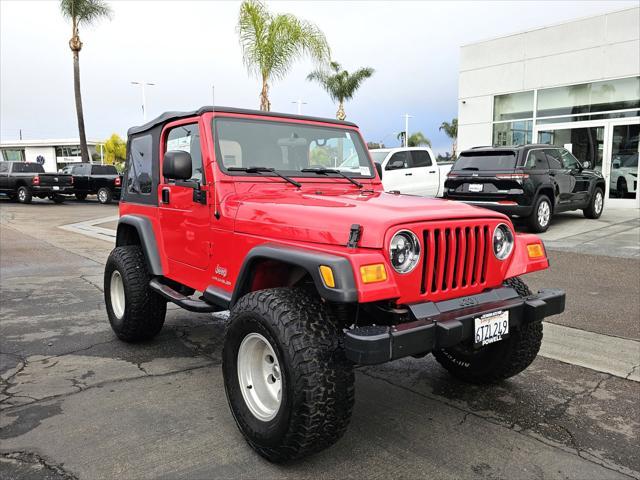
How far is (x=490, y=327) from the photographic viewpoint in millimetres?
2824

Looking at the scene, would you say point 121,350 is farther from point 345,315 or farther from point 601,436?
point 601,436

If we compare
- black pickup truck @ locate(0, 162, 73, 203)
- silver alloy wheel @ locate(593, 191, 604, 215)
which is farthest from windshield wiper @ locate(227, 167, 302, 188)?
black pickup truck @ locate(0, 162, 73, 203)

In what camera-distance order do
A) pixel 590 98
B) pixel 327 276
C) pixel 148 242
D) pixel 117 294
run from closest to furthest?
pixel 327 276, pixel 148 242, pixel 117 294, pixel 590 98

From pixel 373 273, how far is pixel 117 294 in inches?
127

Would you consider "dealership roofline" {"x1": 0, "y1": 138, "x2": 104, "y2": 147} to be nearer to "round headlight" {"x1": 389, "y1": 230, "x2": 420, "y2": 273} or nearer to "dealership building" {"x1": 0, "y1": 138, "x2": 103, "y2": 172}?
"dealership building" {"x1": 0, "y1": 138, "x2": 103, "y2": 172}

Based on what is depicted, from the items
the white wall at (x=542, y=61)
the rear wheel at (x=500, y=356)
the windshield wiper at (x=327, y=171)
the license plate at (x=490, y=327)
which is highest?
the white wall at (x=542, y=61)

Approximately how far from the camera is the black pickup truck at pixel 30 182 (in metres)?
21.8

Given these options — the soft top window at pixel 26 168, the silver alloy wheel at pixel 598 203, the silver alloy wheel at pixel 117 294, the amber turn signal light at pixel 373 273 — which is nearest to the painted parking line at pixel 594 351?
the amber turn signal light at pixel 373 273

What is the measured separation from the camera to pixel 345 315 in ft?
9.75

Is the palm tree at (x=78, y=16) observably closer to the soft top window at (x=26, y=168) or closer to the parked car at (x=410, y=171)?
the soft top window at (x=26, y=168)

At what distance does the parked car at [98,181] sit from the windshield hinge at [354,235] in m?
22.4

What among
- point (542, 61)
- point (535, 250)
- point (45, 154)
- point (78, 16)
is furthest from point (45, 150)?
point (535, 250)

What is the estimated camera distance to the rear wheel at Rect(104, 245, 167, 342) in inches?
177

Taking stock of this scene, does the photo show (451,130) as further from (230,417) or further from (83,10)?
(230,417)
